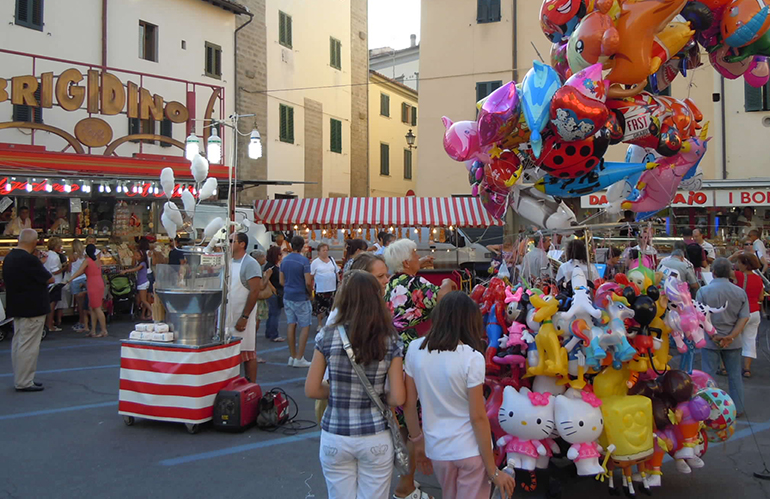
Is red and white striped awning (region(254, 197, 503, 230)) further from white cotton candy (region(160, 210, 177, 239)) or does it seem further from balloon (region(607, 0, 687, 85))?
balloon (region(607, 0, 687, 85))

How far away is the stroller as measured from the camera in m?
12.8

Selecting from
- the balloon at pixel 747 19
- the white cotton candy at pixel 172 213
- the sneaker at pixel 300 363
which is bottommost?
the sneaker at pixel 300 363

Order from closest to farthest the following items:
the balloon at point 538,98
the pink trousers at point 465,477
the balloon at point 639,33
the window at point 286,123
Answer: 1. the pink trousers at point 465,477
2. the balloon at point 538,98
3. the balloon at point 639,33
4. the window at point 286,123

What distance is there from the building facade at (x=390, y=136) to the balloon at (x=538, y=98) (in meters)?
23.2

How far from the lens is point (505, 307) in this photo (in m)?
4.36

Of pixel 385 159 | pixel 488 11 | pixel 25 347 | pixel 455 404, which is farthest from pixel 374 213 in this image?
pixel 455 404

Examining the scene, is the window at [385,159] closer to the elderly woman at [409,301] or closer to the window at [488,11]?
the window at [488,11]

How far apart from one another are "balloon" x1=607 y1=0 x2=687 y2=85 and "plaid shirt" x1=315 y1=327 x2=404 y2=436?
313cm

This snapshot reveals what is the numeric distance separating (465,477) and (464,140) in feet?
10.1

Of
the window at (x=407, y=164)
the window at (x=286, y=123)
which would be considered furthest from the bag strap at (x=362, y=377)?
the window at (x=407, y=164)

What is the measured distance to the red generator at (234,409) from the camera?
5.65 metres

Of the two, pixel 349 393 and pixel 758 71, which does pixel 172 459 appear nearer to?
pixel 349 393

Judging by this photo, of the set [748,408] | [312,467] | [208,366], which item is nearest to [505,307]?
[312,467]

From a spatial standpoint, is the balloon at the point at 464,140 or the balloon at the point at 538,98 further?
the balloon at the point at 464,140
